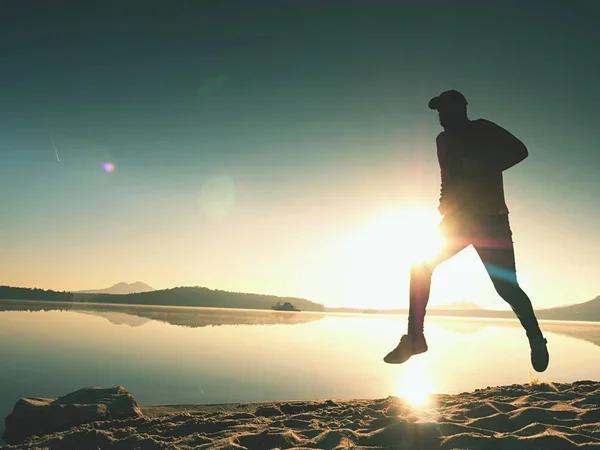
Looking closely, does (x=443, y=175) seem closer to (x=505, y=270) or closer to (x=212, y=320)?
(x=505, y=270)

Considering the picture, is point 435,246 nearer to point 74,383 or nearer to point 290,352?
point 74,383

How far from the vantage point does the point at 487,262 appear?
454 centimetres

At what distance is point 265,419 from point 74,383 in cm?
942

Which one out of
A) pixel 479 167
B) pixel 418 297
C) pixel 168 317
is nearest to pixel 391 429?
pixel 418 297

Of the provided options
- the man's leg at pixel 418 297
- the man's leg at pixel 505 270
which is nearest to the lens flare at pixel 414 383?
the man's leg at pixel 505 270

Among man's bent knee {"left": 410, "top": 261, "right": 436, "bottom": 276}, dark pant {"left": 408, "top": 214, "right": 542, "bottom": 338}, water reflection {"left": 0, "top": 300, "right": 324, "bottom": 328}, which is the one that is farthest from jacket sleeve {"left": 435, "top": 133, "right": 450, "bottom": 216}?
water reflection {"left": 0, "top": 300, "right": 324, "bottom": 328}

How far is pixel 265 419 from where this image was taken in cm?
605

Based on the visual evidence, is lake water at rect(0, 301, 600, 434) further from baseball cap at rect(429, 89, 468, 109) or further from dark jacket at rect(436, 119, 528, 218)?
baseball cap at rect(429, 89, 468, 109)

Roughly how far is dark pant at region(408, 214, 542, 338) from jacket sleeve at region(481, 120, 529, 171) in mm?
609

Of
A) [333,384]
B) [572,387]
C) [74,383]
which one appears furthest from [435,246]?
[74,383]

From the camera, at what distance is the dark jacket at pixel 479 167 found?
4473 mm

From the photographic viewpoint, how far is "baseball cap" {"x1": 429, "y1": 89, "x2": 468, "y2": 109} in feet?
15.8

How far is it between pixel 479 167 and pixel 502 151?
13.0 inches

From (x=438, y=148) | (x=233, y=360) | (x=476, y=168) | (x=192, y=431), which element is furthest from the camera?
(x=233, y=360)
